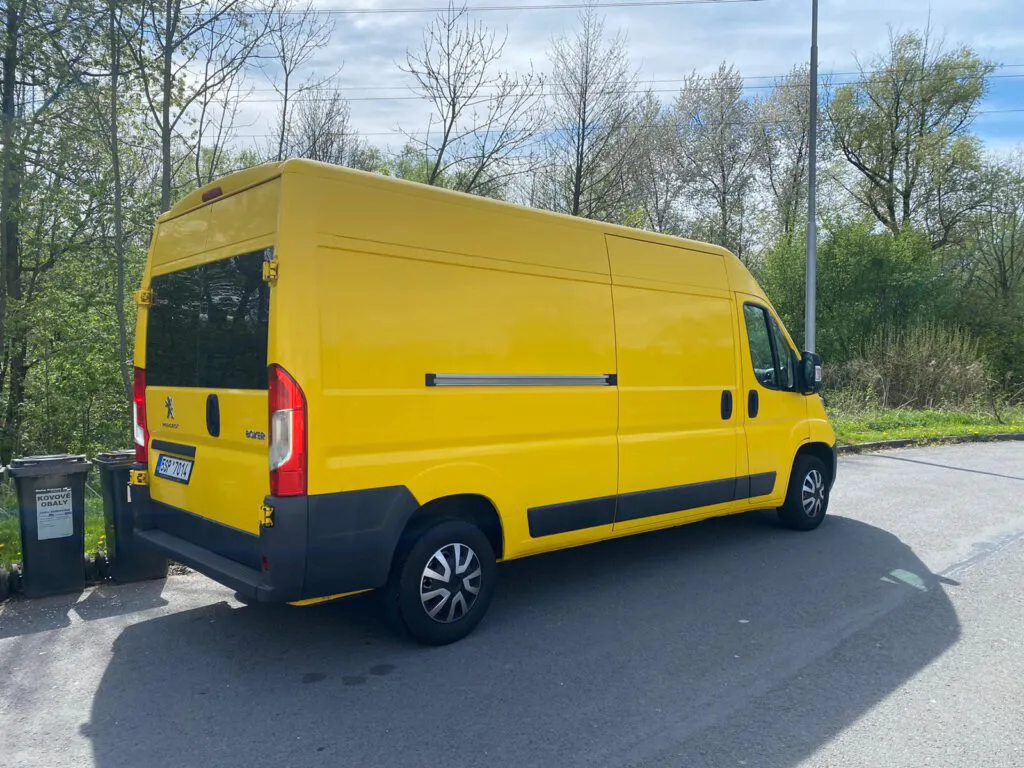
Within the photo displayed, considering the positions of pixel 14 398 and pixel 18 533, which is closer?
pixel 18 533

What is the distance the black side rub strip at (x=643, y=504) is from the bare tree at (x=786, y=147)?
24.4m

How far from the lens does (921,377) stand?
19438 millimetres

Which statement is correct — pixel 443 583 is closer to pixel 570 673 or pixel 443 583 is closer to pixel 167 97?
pixel 570 673

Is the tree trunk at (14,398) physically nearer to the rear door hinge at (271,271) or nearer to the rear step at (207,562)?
the rear step at (207,562)

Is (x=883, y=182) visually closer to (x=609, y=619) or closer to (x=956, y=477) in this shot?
(x=956, y=477)

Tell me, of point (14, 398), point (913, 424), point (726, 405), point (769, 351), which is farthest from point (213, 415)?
point (14, 398)

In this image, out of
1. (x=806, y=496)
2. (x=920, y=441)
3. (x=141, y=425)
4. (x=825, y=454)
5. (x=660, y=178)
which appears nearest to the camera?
(x=141, y=425)

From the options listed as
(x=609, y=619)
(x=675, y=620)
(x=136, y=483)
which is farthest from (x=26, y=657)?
(x=675, y=620)

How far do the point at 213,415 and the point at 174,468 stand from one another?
0.64 metres

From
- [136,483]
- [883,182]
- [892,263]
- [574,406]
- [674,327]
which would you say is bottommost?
[136,483]

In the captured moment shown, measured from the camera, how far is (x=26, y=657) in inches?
163

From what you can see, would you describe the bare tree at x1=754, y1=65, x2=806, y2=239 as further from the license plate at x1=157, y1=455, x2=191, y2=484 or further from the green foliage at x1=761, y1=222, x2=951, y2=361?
the license plate at x1=157, y1=455, x2=191, y2=484

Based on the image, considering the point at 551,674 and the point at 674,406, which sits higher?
the point at 674,406

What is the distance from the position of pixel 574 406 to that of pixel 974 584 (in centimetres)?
328
